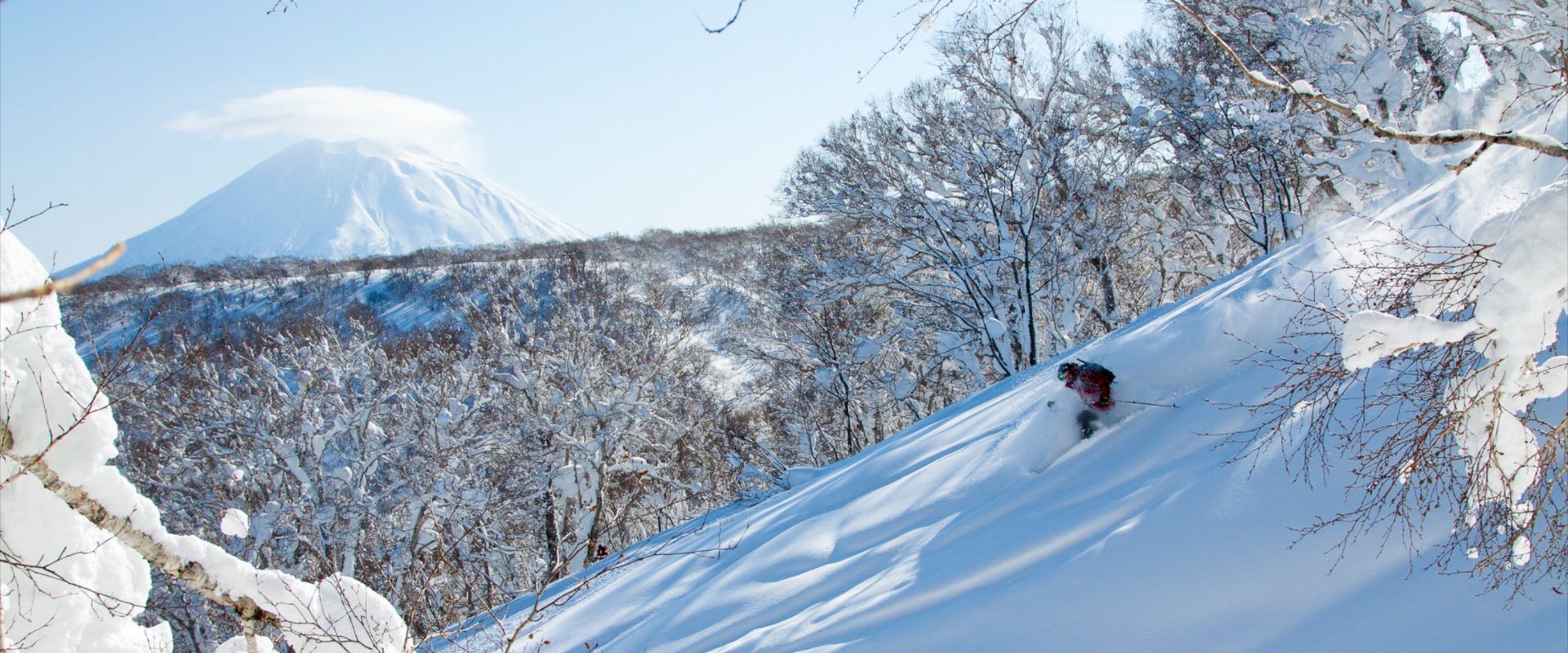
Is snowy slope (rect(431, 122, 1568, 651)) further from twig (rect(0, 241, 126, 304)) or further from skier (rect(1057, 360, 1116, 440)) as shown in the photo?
twig (rect(0, 241, 126, 304))

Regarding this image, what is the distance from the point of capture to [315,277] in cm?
5625

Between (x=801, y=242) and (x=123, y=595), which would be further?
(x=801, y=242)

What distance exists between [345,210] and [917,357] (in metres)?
130

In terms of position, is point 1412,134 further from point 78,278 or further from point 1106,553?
point 1106,553

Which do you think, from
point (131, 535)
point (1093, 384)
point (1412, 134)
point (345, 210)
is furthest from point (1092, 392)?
point (345, 210)

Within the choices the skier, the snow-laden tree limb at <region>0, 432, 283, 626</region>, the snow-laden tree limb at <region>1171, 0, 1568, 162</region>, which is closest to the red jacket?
the skier

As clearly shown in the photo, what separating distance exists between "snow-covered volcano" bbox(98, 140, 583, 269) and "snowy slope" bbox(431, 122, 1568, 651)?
341 feet

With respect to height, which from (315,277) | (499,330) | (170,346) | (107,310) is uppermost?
(315,277)

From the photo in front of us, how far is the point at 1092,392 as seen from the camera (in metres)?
5.96

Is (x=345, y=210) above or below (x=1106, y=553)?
above

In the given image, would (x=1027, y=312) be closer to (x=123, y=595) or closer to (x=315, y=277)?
(x=123, y=595)

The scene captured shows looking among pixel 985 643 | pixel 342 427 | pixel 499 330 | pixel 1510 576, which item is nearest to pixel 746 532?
pixel 985 643

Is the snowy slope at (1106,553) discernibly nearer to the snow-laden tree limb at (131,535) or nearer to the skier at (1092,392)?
the skier at (1092,392)

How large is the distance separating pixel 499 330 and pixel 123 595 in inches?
694
